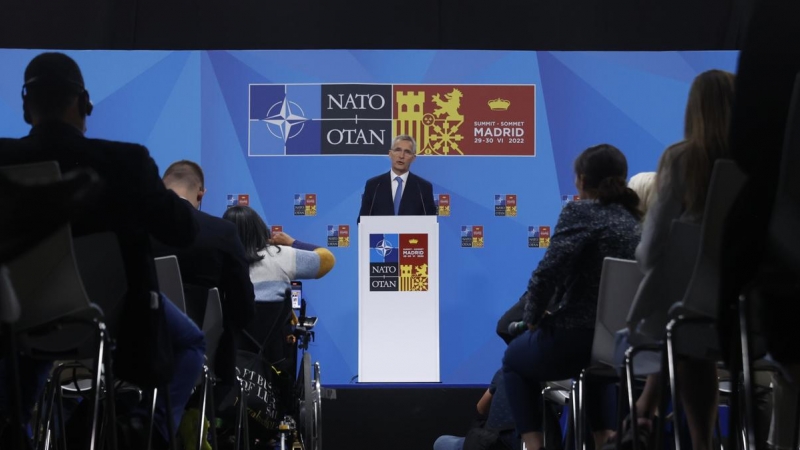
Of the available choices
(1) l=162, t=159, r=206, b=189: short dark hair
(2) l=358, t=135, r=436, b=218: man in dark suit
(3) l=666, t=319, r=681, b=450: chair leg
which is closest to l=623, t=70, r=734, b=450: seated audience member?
(3) l=666, t=319, r=681, b=450: chair leg

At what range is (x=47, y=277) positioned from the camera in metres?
2.29

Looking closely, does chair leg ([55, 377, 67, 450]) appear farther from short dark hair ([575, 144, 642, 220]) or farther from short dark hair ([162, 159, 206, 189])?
short dark hair ([575, 144, 642, 220])

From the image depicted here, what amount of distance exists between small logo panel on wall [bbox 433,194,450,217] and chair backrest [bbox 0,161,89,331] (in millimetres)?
5330

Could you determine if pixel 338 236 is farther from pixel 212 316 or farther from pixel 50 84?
pixel 50 84

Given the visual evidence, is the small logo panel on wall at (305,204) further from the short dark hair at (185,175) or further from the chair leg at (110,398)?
the chair leg at (110,398)

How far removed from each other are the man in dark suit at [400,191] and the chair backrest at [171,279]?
13.6 ft

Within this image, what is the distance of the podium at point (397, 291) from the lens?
6891 mm

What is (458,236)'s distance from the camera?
756cm

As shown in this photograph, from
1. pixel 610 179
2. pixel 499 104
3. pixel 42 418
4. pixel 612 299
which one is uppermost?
pixel 499 104

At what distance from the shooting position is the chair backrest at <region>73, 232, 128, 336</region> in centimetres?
246

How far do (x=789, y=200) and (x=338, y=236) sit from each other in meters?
5.81

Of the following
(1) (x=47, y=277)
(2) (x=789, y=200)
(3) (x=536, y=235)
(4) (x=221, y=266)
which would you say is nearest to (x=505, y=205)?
(3) (x=536, y=235)

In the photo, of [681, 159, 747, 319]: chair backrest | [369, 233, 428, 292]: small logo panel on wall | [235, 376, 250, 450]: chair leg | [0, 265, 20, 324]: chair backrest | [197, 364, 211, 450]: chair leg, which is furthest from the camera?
[369, 233, 428, 292]: small logo panel on wall
